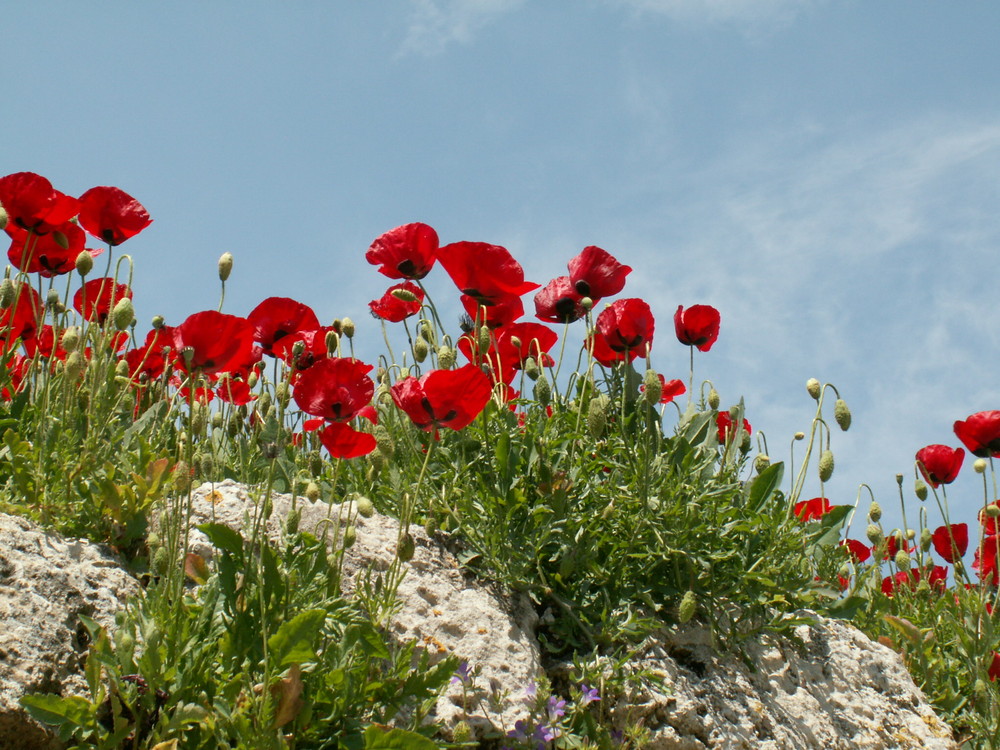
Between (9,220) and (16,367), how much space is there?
3.18 feet

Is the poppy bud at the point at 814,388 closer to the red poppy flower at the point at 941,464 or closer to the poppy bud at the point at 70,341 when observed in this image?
the red poppy flower at the point at 941,464

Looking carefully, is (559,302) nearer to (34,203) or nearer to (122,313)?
(122,313)

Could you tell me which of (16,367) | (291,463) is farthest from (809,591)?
(16,367)

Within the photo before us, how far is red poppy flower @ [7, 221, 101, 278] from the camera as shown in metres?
3.46

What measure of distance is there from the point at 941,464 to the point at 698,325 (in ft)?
4.16

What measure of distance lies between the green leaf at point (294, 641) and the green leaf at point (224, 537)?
10.7 inches

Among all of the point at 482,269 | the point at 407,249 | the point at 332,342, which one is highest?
the point at 407,249

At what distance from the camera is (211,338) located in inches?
109

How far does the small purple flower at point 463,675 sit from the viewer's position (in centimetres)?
241

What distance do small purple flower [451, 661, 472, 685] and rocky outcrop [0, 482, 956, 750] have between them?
0.02 meters

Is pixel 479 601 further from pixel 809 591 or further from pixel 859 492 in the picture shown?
pixel 859 492

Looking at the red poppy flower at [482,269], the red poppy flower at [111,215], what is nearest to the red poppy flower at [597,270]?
the red poppy flower at [482,269]

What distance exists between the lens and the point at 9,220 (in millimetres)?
3377

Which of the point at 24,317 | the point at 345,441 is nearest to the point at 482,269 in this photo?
the point at 345,441
